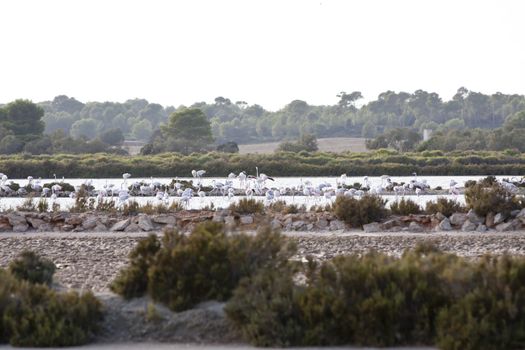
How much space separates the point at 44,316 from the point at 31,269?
5.14 feet

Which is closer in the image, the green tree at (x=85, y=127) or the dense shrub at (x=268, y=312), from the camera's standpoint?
the dense shrub at (x=268, y=312)

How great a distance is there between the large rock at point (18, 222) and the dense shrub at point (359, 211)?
6.75 meters

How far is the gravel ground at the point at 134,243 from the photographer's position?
57.7 feet

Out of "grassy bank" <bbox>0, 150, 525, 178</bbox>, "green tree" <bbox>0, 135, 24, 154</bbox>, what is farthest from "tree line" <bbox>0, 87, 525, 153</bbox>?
"grassy bank" <bbox>0, 150, 525, 178</bbox>

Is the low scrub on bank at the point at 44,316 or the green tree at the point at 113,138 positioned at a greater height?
the low scrub on bank at the point at 44,316

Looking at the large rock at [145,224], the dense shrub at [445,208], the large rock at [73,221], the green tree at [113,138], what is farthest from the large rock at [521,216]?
the green tree at [113,138]

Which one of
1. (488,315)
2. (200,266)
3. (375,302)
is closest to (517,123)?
(200,266)

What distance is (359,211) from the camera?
75.7 feet

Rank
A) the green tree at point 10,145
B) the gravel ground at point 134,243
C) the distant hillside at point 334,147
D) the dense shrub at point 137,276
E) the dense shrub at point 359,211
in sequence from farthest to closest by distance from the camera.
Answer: the distant hillside at point 334,147 → the green tree at point 10,145 → the dense shrub at point 359,211 → the gravel ground at point 134,243 → the dense shrub at point 137,276

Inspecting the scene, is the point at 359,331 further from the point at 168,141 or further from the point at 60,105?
the point at 60,105

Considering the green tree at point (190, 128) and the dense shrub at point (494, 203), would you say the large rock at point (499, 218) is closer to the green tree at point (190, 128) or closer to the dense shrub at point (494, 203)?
the dense shrub at point (494, 203)

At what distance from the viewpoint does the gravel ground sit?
1758cm

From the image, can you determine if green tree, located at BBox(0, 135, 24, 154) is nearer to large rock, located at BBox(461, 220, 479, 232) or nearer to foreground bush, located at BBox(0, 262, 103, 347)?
large rock, located at BBox(461, 220, 479, 232)

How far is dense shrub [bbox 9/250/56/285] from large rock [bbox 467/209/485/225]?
1255 cm
